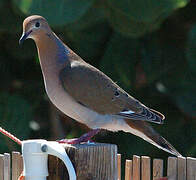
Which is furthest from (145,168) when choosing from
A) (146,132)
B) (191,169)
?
(146,132)

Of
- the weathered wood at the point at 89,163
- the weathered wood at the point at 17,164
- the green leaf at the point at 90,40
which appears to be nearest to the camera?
the weathered wood at the point at 89,163

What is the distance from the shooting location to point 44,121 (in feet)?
20.8

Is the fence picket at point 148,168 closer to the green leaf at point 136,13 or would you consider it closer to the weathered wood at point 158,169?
the weathered wood at point 158,169

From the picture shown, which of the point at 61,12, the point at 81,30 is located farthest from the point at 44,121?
the point at 61,12

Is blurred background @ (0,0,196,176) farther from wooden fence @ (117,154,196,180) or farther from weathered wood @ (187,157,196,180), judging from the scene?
weathered wood @ (187,157,196,180)

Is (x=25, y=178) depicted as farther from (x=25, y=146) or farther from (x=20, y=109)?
(x=20, y=109)

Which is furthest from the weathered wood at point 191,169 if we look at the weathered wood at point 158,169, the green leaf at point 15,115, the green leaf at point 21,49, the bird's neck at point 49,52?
the green leaf at point 21,49

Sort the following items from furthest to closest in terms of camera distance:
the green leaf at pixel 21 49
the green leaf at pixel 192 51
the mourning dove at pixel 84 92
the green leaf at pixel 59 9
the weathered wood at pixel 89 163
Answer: the green leaf at pixel 21 49 < the green leaf at pixel 192 51 < the green leaf at pixel 59 9 < the mourning dove at pixel 84 92 < the weathered wood at pixel 89 163

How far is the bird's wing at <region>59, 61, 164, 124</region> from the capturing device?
352 centimetres

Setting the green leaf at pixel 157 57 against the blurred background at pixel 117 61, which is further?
the green leaf at pixel 157 57

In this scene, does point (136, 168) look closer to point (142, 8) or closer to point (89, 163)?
point (89, 163)

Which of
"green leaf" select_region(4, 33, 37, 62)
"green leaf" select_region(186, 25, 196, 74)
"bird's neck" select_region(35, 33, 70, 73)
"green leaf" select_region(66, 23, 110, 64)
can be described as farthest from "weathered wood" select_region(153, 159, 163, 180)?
"green leaf" select_region(4, 33, 37, 62)

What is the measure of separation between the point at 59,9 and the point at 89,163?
2.90 metres

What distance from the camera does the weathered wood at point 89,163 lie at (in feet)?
8.16
